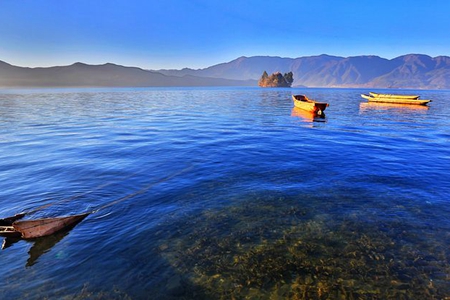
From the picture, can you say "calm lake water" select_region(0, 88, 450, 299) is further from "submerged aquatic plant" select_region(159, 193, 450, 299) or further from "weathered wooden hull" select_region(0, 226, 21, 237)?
"weathered wooden hull" select_region(0, 226, 21, 237)

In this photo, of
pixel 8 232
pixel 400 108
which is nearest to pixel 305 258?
pixel 8 232

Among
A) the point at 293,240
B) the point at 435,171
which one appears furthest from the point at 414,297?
the point at 435,171

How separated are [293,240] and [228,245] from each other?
204 cm

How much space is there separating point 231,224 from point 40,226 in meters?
6.16

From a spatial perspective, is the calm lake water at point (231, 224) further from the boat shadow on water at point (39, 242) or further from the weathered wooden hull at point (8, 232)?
the weathered wooden hull at point (8, 232)

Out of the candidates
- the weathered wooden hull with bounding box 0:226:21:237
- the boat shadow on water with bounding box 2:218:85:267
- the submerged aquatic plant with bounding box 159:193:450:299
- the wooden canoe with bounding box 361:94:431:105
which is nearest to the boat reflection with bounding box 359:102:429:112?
the wooden canoe with bounding box 361:94:431:105

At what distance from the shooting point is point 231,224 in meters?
8.65

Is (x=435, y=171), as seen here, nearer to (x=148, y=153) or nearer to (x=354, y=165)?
(x=354, y=165)

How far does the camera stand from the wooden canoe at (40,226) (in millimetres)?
7605

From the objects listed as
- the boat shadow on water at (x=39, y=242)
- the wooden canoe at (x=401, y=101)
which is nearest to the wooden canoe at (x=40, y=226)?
the boat shadow on water at (x=39, y=242)

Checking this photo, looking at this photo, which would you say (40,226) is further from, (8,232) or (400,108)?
(400,108)

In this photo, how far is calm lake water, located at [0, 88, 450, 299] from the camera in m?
6.05

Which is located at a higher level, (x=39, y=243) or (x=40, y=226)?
(x=40, y=226)

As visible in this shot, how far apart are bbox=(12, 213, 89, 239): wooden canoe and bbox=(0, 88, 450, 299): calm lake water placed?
0.97 ft
